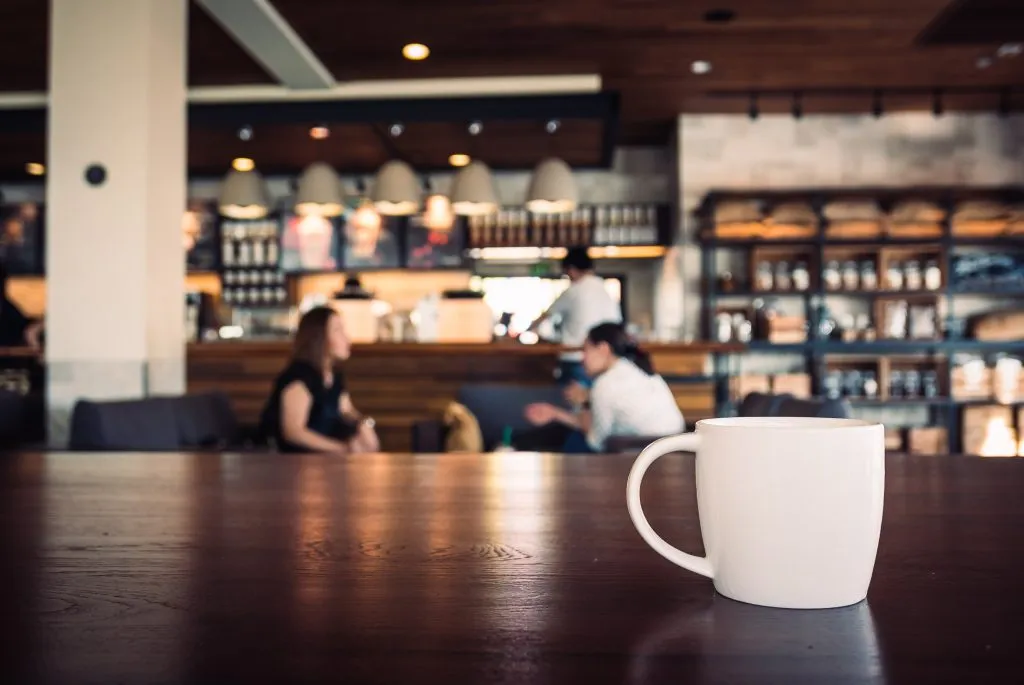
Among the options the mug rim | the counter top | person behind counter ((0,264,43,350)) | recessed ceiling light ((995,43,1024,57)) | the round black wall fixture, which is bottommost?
the mug rim

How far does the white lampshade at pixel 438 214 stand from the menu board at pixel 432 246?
0.04 metres

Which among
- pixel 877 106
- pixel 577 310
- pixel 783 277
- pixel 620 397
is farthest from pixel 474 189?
pixel 877 106

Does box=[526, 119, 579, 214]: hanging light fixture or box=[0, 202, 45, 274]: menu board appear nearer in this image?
box=[526, 119, 579, 214]: hanging light fixture

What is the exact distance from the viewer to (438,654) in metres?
0.40

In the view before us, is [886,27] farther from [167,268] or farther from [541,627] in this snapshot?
[541,627]

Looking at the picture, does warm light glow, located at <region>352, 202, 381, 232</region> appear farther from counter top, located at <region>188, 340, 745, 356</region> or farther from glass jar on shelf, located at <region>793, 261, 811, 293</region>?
glass jar on shelf, located at <region>793, 261, 811, 293</region>

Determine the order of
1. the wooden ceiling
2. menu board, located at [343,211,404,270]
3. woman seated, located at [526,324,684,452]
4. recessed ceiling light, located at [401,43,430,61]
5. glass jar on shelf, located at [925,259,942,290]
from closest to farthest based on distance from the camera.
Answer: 1. woman seated, located at [526,324,684,452]
2. the wooden ceiling
3. recessed ceiling light, located at [401,43,430,61]
4. glass jar on shelf, located at [925,259,942,290]
5. menu board, located at [343,211,404,270]

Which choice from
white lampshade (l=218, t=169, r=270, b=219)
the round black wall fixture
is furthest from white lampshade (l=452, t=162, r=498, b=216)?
the round black wall fixture

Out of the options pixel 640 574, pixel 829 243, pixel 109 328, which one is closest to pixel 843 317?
pixel 829 243

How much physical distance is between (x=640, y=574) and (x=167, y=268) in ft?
15.6

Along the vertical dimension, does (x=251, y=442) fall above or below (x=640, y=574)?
below

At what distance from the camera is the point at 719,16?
561 centimetres

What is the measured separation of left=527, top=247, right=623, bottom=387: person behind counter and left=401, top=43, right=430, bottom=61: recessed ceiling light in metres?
1.75

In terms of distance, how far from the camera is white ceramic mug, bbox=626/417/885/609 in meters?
0.48
